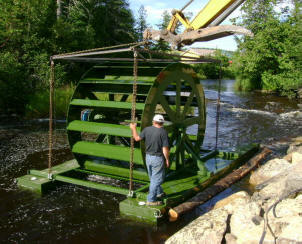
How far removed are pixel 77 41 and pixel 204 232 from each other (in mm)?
18208

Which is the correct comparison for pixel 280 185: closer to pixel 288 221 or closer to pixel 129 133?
pixel 288 221

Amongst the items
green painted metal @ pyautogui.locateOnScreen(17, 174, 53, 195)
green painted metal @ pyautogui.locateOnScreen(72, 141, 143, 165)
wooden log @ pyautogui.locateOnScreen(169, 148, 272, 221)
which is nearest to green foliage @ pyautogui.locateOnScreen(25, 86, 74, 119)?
green painted metal @ pyautogui.locateOnScreen(72, 141, 143, 165)

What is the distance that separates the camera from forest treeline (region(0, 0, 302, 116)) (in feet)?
51.5

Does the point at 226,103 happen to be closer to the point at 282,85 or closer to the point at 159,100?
the point at 282,85

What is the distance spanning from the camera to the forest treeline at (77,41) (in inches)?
618

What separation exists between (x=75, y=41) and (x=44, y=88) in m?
4.96

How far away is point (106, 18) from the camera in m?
27.3

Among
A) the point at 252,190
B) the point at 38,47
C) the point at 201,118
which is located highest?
the point at 38,47

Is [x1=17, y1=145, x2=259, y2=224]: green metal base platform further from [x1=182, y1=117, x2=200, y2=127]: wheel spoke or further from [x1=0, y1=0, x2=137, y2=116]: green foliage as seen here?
[x1=0, y1=0, x2=137, y2=116]: green foliage

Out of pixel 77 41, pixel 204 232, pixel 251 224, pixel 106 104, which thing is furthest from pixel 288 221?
pixel 77 41

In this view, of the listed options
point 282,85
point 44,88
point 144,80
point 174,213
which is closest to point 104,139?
point 144,80

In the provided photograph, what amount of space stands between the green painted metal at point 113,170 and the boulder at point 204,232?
6.77 ft

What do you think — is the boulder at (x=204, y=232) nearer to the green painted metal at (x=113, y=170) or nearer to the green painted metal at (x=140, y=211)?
the green painted metal at (x=140, y=211)

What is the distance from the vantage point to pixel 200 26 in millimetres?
7715
